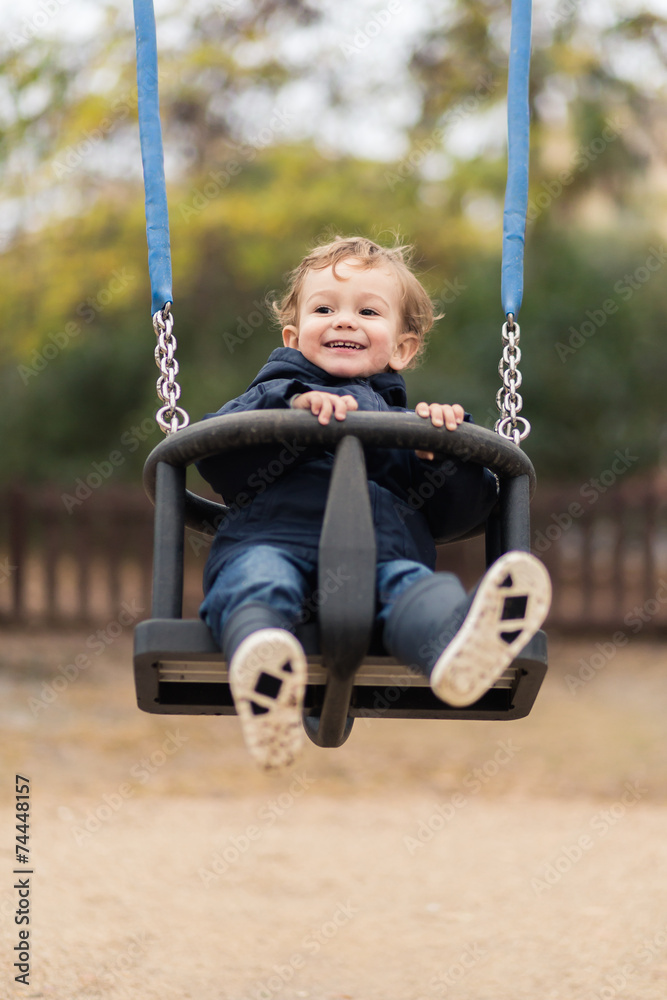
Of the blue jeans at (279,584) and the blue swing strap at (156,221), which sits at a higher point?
the blue swing strap at (156,221)

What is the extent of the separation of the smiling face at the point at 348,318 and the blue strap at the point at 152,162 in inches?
12.3

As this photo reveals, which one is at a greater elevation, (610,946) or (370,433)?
(370,433)

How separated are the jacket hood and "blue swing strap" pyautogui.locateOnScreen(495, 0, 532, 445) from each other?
228 millimetres

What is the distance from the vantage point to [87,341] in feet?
41.4

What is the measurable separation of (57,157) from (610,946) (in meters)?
7.16

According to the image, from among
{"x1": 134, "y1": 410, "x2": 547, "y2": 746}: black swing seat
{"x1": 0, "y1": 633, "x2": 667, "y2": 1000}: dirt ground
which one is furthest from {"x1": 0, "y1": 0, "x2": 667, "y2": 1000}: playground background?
{"x1": 134, "y1": 410, "x2": 547, "y2": 746}: black swing seat

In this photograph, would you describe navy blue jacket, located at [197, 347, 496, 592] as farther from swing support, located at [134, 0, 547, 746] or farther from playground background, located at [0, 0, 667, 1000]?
playground background, located at [0, 0, 667, 1000]

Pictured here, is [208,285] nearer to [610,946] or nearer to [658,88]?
[658,88]

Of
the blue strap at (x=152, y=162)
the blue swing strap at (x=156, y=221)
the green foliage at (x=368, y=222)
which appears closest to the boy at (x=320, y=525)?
the blue swing strap at (x=156, y=221)

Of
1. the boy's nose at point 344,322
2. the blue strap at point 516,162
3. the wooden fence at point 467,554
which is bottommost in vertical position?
the wooden fence at point 467,554

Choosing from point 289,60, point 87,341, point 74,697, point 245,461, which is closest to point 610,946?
point 245,461

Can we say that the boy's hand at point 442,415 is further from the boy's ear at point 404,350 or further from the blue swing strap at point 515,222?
the boy's ear at point 404,350

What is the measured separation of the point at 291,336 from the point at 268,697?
103cm

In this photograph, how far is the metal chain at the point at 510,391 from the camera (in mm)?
2301
